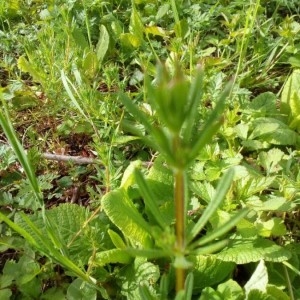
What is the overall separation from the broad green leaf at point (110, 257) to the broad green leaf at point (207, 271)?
0.59 ft

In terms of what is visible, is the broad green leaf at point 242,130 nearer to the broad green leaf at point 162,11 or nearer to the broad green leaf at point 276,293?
the broad green leaf at point 276,293

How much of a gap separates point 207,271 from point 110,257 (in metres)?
0.26

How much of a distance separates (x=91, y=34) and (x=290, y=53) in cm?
83

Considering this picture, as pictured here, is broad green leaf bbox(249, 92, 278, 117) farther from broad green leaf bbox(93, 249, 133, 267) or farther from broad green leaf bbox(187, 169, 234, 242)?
broad green leaf bbox(187, 169, 234, 242)

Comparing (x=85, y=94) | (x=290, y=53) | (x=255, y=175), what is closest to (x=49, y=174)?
(x=85, y=94)

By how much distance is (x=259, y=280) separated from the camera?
1.33m

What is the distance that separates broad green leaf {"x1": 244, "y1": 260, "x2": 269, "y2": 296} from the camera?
1.32 m

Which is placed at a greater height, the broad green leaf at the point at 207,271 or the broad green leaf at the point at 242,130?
the broad green leaf at the point at 242,130

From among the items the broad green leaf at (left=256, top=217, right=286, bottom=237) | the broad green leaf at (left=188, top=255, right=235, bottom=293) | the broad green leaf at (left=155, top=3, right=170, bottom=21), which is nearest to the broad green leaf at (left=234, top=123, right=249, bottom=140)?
the broad green leaf at (left=256, top=217, right=286, bottom=237)

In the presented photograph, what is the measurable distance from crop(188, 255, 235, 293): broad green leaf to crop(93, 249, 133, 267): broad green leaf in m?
0.18

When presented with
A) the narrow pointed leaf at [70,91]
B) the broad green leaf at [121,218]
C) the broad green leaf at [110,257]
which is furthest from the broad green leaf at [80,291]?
the narrow pointed leaf at [70,91]

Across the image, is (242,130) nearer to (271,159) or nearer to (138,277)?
(271,159)

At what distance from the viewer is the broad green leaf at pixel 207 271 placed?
4.51ft

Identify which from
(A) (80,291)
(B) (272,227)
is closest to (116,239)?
(A) (80,291)
